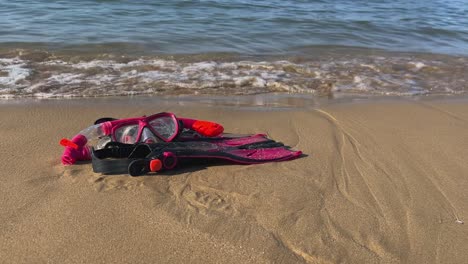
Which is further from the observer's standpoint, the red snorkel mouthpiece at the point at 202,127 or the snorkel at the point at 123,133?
the red snorkel mouthpiece at the point at 202,127

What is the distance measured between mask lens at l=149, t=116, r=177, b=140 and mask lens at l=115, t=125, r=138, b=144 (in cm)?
13

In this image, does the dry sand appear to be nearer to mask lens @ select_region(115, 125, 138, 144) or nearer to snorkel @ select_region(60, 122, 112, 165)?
snorkel @ select_region(60, 122, 112, 165)

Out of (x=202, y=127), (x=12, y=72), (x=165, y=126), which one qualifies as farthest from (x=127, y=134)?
(x=12, y=72)

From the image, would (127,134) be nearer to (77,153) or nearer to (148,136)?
(148,136)

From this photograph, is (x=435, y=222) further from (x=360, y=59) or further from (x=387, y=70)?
(x=360, y=59)

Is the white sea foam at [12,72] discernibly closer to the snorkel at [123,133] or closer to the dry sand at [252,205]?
the dry sand at [252,205]

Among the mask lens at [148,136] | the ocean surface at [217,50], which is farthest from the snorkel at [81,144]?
the ocean surface at [217,50]

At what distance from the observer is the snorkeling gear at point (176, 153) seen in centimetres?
282

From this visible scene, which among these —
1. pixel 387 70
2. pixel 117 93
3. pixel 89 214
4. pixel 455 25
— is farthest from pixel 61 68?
pixel 455 25

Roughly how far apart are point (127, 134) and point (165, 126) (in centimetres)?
28

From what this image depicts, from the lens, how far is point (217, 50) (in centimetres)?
686

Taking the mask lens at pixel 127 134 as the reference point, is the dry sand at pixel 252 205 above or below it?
below

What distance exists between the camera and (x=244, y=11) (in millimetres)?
10531

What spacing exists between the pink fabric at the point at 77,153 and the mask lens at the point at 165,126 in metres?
0.48
